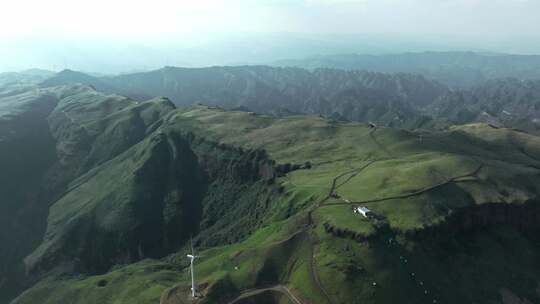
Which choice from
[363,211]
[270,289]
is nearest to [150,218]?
[270,289]

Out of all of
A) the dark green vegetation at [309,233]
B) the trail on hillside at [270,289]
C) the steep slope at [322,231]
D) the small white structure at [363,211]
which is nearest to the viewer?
the trail on hillside at [270,289]

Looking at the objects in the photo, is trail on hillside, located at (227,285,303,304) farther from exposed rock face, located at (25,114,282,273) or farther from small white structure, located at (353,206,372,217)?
exposed rock face, located at (25,114,282,273)

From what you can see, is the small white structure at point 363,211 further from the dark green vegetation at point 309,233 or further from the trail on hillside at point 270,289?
the trail on hillside at point 270,289

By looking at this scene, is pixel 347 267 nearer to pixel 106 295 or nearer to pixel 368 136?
pixel 106 295

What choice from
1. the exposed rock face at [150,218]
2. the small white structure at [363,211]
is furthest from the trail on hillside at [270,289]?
the exposed rock face at [150,218]

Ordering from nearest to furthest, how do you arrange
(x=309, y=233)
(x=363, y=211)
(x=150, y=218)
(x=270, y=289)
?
(x=270, y=289) → (x=309, y=233) → (x=363, y=211) → (x=150, y=218)

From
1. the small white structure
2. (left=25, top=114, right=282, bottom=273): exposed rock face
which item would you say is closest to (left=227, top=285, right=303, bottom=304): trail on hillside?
the small white structure

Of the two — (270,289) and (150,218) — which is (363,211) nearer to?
(270,289)

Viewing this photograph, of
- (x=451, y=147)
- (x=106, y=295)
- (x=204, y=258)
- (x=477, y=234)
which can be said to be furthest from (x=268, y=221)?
(x=451, y=147)

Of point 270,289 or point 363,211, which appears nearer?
point 270,289
